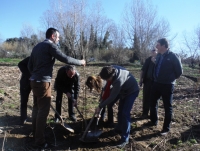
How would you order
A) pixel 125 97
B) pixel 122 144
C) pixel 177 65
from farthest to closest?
pixel 177 65 → pixel 125 97 → pixel 122 144

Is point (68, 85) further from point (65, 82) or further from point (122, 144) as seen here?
point (122, 144)

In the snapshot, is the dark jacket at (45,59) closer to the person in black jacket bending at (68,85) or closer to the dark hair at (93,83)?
the dark hair at (93,83)

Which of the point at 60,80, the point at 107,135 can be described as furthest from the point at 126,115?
the point at 60,80

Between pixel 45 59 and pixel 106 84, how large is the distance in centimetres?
125

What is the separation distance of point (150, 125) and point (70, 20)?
691 inches

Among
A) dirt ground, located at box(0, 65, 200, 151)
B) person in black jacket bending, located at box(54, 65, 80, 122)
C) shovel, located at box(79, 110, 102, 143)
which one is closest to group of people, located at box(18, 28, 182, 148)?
person in black jacket bending, located at box(54, 65, 80, 122)

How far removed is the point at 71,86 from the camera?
14.8ft

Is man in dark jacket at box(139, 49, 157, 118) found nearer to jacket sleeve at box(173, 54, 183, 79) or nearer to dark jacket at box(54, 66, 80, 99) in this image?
jacket sleeve at box(173, 54, 183, 79)

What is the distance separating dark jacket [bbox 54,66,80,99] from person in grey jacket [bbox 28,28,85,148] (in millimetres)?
917

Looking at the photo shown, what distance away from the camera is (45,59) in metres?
3.24

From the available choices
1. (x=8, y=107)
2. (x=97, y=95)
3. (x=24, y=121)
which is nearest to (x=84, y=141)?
(x=24, y=121)

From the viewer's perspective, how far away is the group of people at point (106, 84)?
130 inches

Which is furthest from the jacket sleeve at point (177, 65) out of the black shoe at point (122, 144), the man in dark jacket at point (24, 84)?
the man in dark jacket at point (24, 84)

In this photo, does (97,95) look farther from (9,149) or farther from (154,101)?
(9,149)
